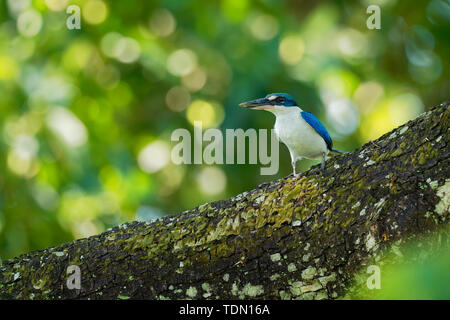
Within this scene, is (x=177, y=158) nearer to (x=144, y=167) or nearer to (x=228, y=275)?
(x=144, y=167)

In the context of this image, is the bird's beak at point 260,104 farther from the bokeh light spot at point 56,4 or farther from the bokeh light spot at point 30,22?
the bokeh light spot at point 30,22

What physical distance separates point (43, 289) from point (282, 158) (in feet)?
12.5

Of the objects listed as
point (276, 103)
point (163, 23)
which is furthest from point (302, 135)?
point (163, 23)

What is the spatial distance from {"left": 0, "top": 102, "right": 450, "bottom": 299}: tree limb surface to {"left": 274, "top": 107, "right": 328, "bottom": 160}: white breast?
1.56 metres

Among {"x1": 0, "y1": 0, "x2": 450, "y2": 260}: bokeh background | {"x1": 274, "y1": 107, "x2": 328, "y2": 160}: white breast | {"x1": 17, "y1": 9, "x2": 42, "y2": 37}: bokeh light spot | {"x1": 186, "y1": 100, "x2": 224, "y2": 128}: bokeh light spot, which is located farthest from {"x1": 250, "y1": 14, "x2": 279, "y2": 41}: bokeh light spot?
{"x1": 17, "y1": 9, "x2": 42, "y2": 37}: bokeh light spot

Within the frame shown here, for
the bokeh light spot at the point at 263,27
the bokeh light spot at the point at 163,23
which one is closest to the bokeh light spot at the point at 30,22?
the bokeh light spot at the point at 163,23

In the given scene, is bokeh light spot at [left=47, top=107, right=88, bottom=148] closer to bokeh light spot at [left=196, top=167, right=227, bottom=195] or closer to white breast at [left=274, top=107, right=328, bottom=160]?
white breast at [left=274, top=107, right=328, bottom=160]

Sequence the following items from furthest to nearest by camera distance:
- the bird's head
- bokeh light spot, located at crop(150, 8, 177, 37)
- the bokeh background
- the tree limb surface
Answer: bokeh light spot, located at crop(150, 8, 177, 37)
the bokeh background
the bird's head
the tree limb surface

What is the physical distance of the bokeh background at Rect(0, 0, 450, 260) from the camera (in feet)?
15.3

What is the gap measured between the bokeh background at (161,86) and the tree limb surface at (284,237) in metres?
2.08

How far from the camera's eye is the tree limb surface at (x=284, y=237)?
213 centimetres

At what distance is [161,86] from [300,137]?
2.66 m

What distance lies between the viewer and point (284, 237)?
7.54 feet

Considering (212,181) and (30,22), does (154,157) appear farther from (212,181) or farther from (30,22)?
(30,22)
